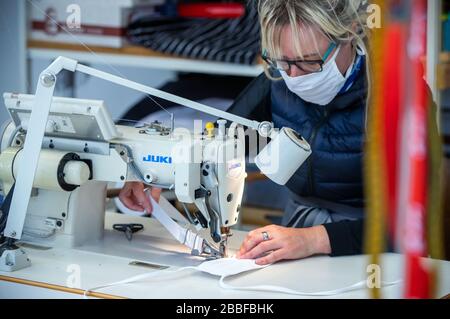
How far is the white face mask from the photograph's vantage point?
1840mm

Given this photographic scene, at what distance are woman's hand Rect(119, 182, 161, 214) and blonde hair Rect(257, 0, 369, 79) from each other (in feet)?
1.29

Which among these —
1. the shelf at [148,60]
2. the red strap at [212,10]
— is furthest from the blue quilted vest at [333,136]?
the red strap at [212,10]

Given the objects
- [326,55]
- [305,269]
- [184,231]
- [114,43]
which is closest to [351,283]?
[305,269]

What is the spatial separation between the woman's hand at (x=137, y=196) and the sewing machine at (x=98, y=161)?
0.10 meters

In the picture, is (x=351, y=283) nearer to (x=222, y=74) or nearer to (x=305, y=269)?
(x=305, y=269)

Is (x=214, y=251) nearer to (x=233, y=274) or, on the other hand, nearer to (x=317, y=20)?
(x=233, y=274)

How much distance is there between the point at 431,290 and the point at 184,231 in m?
0.94

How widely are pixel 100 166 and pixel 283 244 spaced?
0.41 metres

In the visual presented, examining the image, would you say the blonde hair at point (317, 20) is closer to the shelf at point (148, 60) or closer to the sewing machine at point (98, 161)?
the sewing machine at point (98, 161)

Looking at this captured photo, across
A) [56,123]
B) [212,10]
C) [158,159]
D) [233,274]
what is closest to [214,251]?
[233,274]

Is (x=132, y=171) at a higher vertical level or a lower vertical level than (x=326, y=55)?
lower

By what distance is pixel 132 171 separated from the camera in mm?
1749

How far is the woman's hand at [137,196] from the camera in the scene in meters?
1.87

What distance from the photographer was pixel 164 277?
165 centimetres
